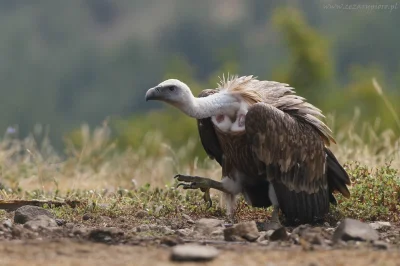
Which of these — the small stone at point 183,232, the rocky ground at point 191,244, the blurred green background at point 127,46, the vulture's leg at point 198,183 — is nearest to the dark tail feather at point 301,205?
the rocky ground at point 191,244

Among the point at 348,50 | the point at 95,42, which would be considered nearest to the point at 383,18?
the point at 348,50

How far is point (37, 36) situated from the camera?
7357 inches

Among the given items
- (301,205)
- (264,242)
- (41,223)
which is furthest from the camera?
(301,205)

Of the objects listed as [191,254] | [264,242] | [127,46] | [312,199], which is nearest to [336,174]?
[312,199]

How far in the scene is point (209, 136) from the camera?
27.5 ft

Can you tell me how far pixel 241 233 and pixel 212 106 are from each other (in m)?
1.59

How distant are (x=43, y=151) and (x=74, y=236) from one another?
5.37 meters

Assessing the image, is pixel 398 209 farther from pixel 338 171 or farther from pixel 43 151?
pixel 43 151

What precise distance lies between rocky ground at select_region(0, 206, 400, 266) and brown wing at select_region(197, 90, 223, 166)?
3.32 feet

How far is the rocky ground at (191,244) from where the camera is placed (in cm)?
555

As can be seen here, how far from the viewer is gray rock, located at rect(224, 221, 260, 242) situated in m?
6.65

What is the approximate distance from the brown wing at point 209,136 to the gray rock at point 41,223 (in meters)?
1.64

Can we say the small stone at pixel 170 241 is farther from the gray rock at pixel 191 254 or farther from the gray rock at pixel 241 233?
the gray rock at pixel 191 254

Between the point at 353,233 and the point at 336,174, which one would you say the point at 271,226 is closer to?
the point at 336,174
